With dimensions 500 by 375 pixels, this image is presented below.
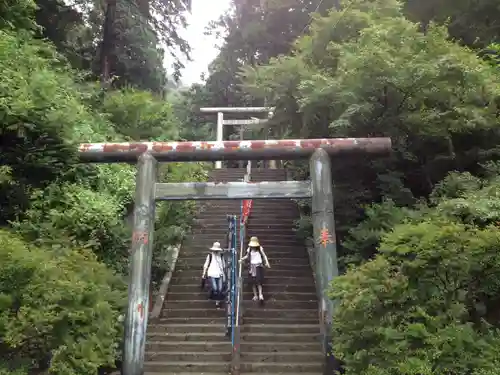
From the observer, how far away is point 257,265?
8.91 metres

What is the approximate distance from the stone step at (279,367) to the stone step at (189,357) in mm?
399

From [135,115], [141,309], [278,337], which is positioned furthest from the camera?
[135,115]

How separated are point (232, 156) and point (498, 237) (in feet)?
14.3

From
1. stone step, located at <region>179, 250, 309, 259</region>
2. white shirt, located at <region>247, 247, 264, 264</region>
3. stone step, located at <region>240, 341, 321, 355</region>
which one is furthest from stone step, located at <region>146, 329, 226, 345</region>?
stone step, located at <region>179, 250, 309, 259</region>

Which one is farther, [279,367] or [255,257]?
[255,257]

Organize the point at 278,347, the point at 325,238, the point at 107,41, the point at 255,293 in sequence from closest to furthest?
the point at 325,238 < the point at 278,347 < the point at 255,293 < the point at 107,41

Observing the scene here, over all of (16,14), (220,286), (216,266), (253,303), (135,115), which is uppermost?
(16,14)

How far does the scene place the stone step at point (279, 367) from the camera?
284 inches

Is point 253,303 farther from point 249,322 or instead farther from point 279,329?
point 279,329

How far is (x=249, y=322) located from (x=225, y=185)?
8.60ft

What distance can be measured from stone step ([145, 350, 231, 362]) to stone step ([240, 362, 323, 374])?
40 cm

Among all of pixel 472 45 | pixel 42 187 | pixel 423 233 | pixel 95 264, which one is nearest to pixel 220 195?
pixel 95 264

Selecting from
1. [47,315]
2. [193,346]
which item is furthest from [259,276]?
[47,315]

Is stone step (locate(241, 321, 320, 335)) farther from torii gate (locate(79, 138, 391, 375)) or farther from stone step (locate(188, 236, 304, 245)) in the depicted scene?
stone step (locate(188, 236, 304, 245))
